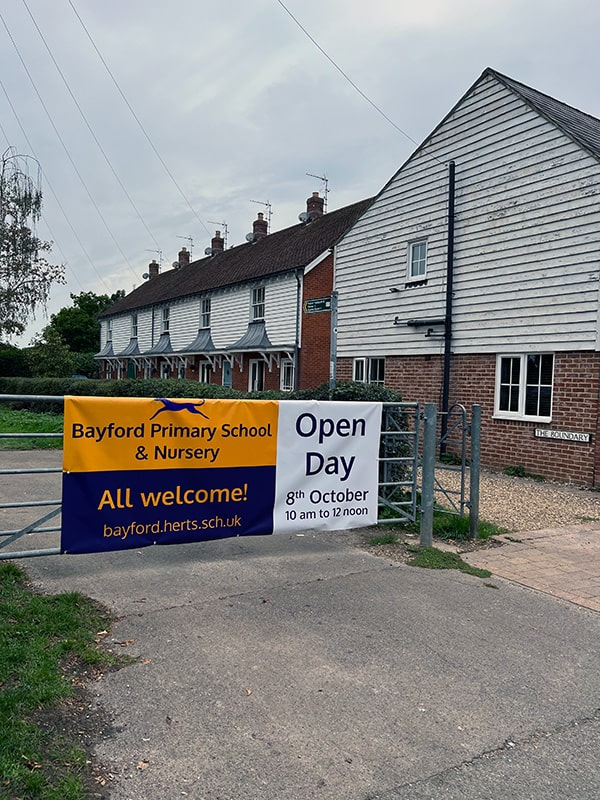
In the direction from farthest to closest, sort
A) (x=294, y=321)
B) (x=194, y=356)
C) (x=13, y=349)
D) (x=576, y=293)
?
(x=13, y=349) → (x=194, y=356) → (x=294, y=321) → (x=576, y=293)

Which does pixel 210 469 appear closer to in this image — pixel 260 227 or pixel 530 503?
pixel 530 503

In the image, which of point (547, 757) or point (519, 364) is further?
point (519, 364)

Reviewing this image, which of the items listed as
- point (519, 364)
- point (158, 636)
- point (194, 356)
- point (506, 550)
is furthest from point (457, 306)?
point (194, 356)

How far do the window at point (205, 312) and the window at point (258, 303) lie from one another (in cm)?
403

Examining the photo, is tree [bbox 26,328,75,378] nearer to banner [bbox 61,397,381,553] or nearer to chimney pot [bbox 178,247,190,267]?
chimney pot [bbox 178,247,190,267]

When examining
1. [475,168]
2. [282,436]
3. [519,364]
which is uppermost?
[475,168]

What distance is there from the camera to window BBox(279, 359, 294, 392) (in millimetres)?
22625

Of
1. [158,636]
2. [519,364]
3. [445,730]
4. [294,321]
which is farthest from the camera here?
[294,321]

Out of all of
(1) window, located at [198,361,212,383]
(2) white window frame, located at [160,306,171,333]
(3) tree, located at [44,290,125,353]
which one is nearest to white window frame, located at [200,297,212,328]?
(1) window, located at [198,361,212,383]

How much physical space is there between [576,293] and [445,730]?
9.93 metres

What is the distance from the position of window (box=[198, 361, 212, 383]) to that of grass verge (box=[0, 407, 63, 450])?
7.13 m

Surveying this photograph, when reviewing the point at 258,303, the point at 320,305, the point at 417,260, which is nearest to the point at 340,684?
the point at 320,305

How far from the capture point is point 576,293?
11.6 metres

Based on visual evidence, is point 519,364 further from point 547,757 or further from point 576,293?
point 547,757
